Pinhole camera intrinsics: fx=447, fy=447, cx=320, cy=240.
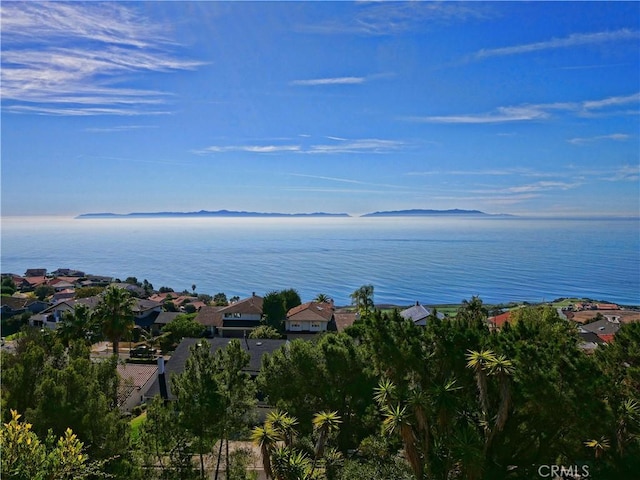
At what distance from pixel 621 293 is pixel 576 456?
90.6m

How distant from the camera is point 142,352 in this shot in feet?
126

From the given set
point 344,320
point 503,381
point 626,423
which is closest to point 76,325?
point 503,381

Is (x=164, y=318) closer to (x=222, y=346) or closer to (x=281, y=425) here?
(x=222, y=346)

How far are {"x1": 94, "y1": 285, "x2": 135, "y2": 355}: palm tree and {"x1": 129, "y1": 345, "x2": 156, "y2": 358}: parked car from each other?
10.6 metres

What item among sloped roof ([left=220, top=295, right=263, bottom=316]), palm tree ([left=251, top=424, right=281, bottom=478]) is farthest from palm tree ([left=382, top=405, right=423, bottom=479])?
sloped roof ([left=220, top=295, right=263, bottom=316])

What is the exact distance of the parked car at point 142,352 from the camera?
123 ft

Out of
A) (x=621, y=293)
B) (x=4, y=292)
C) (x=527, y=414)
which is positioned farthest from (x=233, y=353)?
(x=621, y=293)

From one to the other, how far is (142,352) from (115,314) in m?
12.8

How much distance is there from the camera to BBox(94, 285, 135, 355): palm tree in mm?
27016

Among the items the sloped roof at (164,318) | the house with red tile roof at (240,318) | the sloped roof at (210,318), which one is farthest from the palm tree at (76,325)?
the sloped roof at (164,318)

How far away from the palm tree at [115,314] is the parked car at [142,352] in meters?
10.6

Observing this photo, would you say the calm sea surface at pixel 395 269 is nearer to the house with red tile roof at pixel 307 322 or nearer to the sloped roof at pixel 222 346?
the house with red tile roof at pixel 307 322

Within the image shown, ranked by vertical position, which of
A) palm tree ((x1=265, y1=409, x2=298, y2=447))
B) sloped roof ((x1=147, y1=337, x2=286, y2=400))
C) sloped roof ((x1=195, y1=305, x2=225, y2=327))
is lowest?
sloped roof ((x1=195, y1=305, x2=225, y2=327))

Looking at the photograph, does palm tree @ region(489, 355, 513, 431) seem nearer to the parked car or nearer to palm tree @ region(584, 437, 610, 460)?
palm tree @ region(584, 437, 610, 460)
